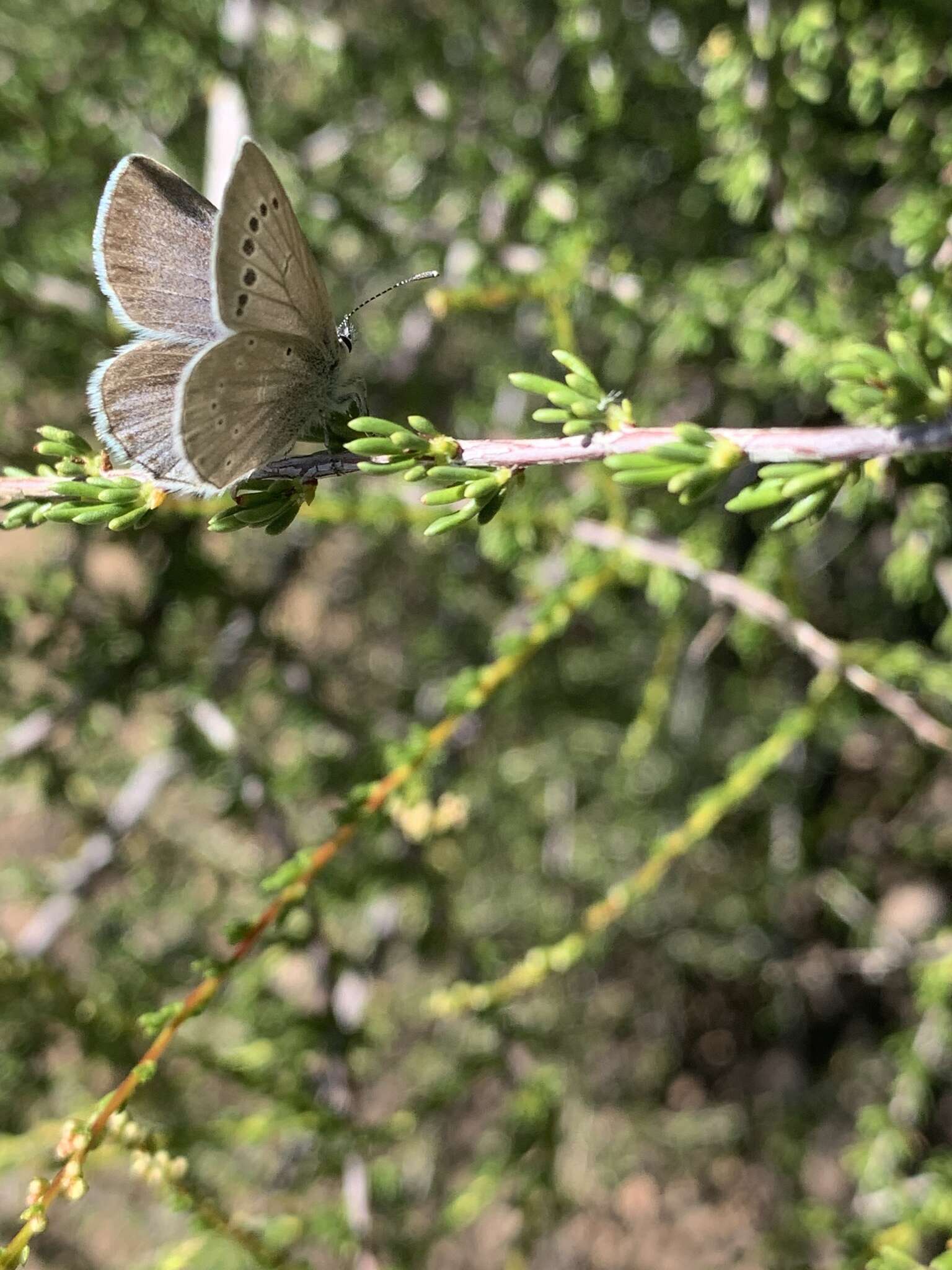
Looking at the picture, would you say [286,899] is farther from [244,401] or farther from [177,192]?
[177,192]

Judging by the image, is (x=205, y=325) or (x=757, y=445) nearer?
(x=757, y=445)

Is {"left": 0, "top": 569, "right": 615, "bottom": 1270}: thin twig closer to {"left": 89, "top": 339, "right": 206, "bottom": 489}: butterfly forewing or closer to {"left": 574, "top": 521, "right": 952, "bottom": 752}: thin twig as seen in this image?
{"left": 574, "top": 521, "right": 952, "bottom": 752}: thin twig

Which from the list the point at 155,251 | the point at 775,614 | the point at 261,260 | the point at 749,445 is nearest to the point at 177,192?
the point at 155,251

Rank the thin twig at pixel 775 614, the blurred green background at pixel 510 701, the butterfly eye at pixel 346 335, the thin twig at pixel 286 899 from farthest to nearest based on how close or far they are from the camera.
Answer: the blurred green background at pixel 510 701
the thin twig at pixel 775 614
the butterfly eye at pixel 346 335
the thin twig at pixel 286 899

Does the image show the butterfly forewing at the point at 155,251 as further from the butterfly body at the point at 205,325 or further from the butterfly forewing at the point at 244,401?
the butterfly forewing at the point at 244,401

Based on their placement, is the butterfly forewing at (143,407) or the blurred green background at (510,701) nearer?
the butterfly forewing at (143,407)

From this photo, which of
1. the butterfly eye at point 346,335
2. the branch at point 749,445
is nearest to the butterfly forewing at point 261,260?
the butterfly eye at point 346,335

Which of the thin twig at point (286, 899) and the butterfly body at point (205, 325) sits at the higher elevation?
the butterfly body at point (205, 325)

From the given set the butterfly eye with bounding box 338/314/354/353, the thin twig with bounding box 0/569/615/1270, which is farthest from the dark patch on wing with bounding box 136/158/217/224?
the thin twig with bounding box 0/569/615/1270
